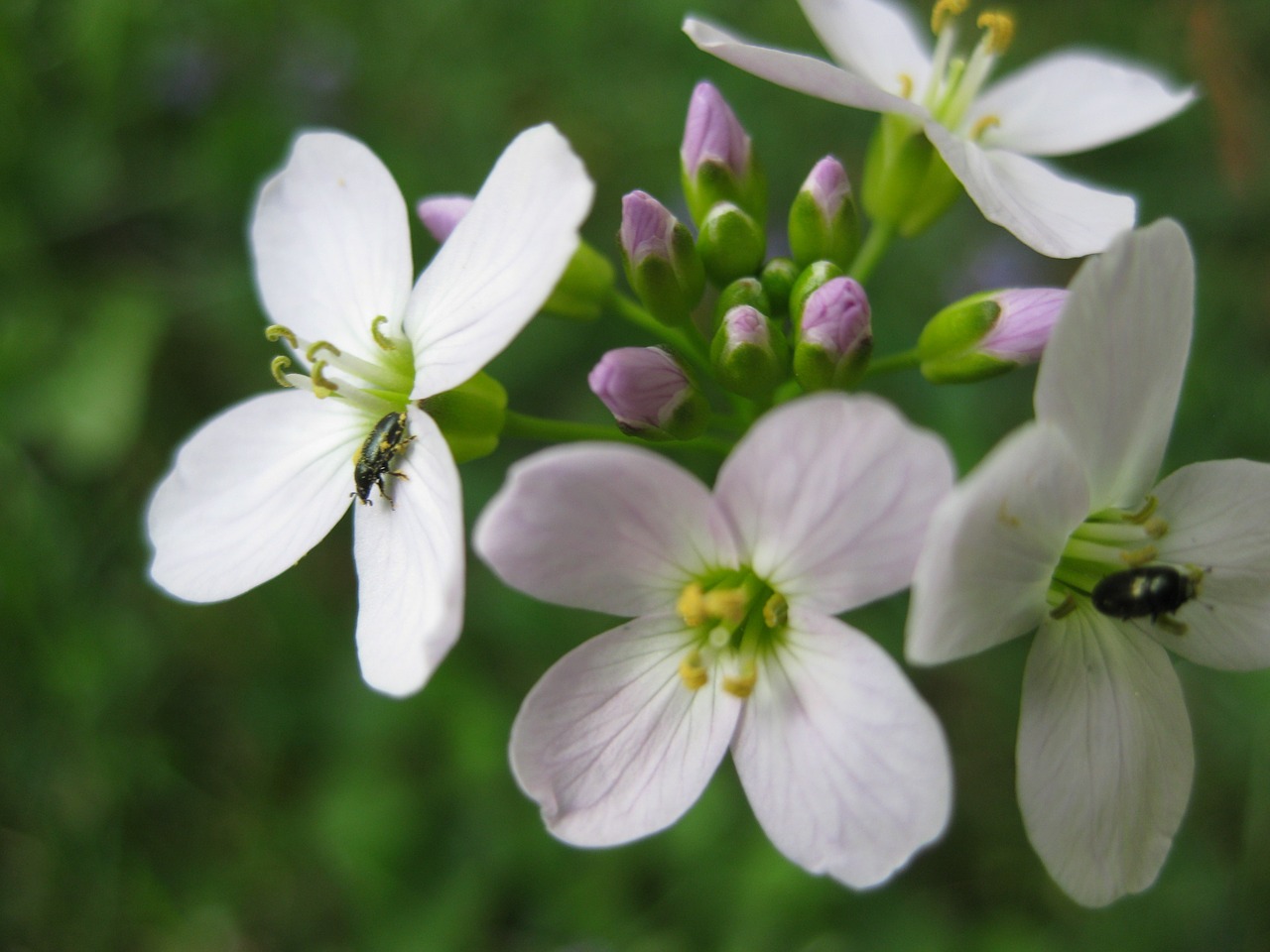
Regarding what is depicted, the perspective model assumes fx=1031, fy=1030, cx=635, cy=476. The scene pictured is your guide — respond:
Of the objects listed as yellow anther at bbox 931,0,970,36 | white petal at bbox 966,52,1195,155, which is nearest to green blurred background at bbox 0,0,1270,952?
white petal at bbox 966,52,1195,155

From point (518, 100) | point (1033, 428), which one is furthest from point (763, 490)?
point (518, 100)

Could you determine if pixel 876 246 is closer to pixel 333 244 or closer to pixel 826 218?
pixel 826 218

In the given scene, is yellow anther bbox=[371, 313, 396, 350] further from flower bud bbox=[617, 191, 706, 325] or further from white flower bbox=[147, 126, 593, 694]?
flower bud bbox=[617, 191, 706, 325]

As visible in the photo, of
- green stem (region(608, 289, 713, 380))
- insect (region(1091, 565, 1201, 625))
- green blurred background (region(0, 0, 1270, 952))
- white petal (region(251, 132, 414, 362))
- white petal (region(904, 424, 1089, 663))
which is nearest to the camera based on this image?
white petal (region(904, 424, 1089, 663))

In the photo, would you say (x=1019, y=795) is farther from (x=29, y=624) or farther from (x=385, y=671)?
(x=29, y=624)

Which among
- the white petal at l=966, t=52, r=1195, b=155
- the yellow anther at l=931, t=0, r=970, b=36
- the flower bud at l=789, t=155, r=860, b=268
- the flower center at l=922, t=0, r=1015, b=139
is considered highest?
the yellow anther at l=931, t=0, r=970, b=36

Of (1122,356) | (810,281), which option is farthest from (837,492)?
(810,281)
